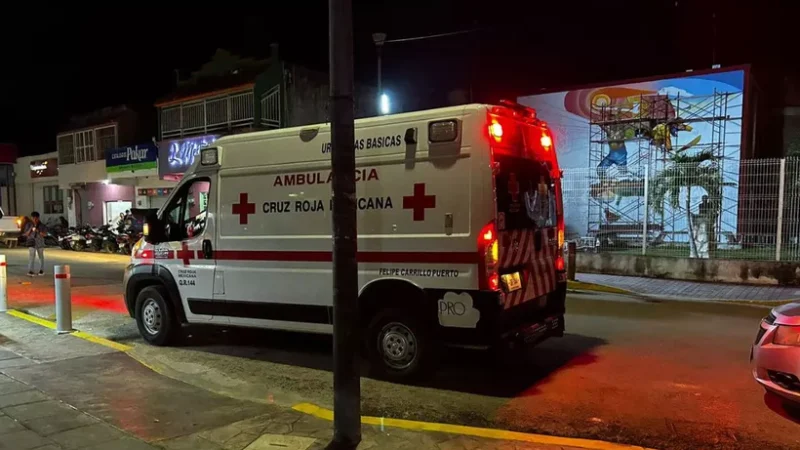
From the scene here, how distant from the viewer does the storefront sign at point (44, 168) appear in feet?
109

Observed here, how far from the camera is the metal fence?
12.2 meters

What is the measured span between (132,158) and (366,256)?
23.2 metres

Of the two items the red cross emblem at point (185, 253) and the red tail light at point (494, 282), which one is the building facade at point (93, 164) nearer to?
the red cross emblem at point (185, 253)

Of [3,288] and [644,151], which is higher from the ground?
[644,151]

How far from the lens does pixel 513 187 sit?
590 centimetres

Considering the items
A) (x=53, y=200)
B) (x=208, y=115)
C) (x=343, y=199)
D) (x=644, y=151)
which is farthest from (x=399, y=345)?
(x=53, y=200)

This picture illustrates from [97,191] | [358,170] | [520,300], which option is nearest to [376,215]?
[358,170]

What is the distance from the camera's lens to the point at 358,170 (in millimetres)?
6324

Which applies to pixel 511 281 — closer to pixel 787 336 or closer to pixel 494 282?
pixel 494 282

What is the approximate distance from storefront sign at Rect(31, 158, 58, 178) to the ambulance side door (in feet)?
99.5

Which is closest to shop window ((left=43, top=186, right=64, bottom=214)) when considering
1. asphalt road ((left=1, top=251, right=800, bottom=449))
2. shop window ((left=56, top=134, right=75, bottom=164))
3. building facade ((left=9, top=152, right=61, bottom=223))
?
building facade ((left=9, top=152, right=61, bottom=223))

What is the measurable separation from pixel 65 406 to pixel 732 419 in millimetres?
5733

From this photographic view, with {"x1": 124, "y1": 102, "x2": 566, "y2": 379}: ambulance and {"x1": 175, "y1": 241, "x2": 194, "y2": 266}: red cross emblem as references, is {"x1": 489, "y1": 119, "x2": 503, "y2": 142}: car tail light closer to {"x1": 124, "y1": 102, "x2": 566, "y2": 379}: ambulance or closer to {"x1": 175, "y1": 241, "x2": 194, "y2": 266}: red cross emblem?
{"x1": 124, "y1": 102, "x2": 566, "y2": 379}: ambulance

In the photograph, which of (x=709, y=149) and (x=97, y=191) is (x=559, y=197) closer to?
(x=709, y=149)
